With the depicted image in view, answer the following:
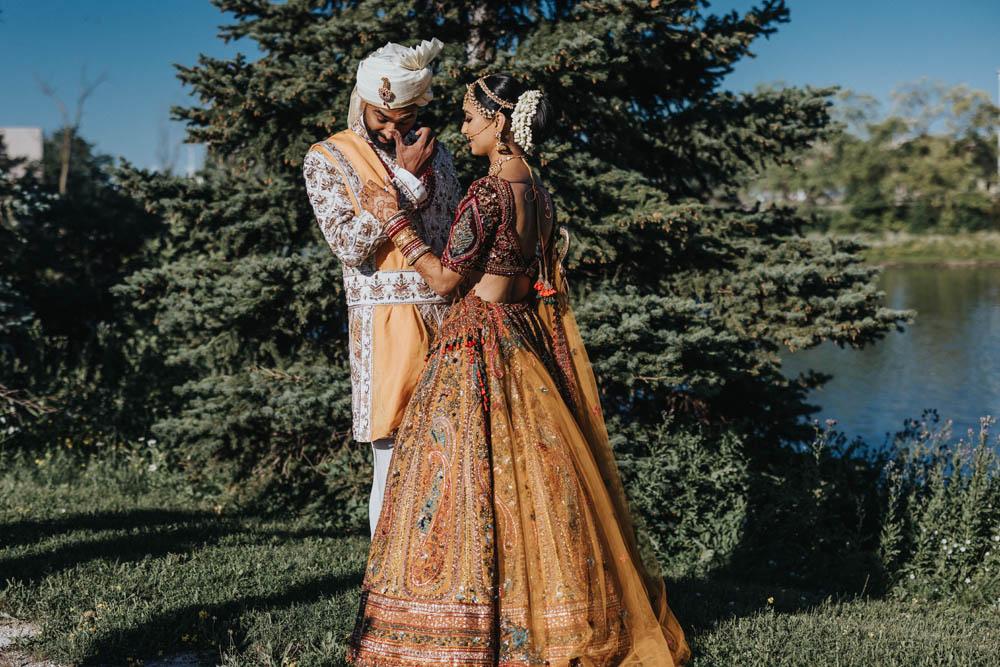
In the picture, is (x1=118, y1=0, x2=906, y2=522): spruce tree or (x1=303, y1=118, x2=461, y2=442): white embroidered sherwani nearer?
(x1=303, y1=118, x2=461, y2=442): white embroidered sherwani

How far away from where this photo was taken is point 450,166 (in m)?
3.47

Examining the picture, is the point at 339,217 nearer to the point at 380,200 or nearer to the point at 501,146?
the point at 380,200

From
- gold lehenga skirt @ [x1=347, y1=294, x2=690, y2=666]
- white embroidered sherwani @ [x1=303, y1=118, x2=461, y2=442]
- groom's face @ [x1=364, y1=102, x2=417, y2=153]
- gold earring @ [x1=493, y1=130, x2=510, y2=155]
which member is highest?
groom's face @ [x1=364, y1=102, x2=417, y2=153]

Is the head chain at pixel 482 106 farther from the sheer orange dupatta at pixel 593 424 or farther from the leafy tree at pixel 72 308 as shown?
the leafy tree at pixel 72 308

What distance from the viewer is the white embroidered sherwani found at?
310 cm

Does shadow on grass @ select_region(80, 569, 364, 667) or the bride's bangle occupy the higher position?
the bride's bangle

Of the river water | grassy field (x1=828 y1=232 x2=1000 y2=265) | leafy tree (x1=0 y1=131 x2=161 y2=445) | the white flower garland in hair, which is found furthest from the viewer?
grassy field (x1=828 y1=232 x2=1000 y2=265)

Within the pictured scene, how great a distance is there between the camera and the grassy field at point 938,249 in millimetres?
36500

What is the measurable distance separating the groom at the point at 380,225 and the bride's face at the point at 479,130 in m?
0.27

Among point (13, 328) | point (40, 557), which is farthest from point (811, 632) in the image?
point (13, 328)

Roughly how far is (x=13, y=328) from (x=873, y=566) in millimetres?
7611

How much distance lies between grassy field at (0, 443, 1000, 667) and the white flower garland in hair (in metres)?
2.02

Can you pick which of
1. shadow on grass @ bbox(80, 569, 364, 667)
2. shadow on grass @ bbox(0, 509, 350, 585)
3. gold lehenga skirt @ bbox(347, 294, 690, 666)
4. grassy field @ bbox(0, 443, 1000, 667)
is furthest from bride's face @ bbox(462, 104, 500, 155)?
shadow on grass @ bbox(0, 509, 350, 585)

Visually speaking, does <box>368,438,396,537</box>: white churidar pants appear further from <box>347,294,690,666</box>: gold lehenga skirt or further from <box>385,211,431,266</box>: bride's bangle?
<box>385,211,431,266</box>: bride's bangle
